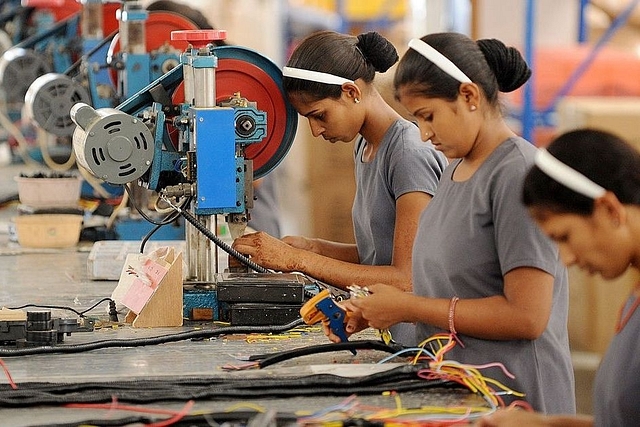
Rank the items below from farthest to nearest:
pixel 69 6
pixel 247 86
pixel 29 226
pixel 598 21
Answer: pixel 598 21
pixel 69 6
pixel 29 226
pixel 247 86

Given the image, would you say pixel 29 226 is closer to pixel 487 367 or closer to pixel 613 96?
pixel 487 367

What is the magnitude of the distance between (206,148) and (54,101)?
1.95 meters

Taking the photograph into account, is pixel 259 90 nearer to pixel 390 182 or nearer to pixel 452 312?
pixel 390 182

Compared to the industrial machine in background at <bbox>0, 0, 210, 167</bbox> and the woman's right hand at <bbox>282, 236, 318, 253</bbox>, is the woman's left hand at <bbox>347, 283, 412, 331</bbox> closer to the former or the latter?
the woman's right hand at <bbox>282, 236, 318, 253</bbox>

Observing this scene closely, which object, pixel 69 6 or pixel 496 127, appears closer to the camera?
pixel 496 127

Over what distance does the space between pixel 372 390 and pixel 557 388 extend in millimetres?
468

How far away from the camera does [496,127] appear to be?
256 cm

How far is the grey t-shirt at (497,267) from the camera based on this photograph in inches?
96.0

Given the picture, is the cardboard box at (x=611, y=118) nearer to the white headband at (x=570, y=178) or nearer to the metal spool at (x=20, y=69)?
the metal spool at (x=20, y=69)

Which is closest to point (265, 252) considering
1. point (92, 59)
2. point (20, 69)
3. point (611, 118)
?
point (92, 59)

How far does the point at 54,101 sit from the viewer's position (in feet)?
15.5

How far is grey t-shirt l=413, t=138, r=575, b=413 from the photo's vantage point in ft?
8.00

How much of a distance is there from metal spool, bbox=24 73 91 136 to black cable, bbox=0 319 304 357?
6.91 ft

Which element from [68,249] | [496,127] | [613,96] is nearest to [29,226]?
[68,249]
